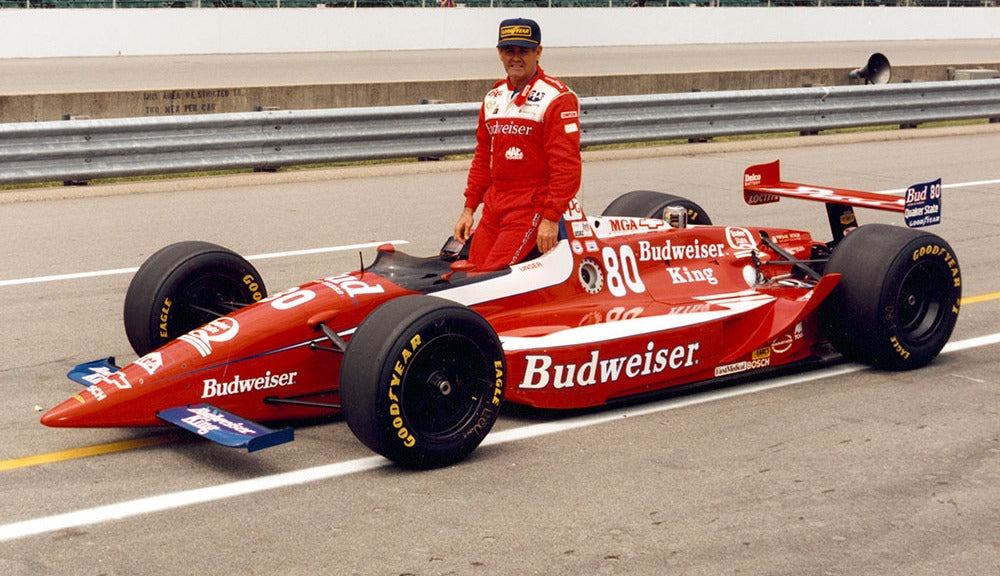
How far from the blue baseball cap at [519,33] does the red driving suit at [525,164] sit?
0.65 feet

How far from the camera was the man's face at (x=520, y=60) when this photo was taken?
6.61m

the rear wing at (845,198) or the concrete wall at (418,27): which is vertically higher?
the concrete wall at (418,27)

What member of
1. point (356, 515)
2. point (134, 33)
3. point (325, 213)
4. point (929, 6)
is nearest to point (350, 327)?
point (356, 515)

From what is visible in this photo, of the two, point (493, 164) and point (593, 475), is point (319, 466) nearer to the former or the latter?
point (593, 475)

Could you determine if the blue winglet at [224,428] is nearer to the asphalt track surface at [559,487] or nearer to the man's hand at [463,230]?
the asphalt track surface at [559,487]

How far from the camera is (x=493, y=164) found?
6.85m

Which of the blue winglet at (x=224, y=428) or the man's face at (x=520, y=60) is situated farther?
the man's face at (x=520, y=60)

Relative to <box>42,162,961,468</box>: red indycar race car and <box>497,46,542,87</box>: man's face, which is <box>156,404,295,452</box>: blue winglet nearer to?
<box>42,162,961,468</box>: red indycar race car

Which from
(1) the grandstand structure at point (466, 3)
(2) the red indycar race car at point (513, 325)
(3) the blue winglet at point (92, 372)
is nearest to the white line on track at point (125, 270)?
(2) the red indycar race car at point (513, 325)

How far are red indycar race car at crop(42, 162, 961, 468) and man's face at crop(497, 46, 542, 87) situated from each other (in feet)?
2.51

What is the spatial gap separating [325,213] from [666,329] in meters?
6.17

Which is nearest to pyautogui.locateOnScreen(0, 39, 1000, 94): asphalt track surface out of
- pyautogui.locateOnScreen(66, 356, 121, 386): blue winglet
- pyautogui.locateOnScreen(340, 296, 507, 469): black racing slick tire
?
pyautogui.locateOnScreen(66, 356, 121, 386): blue winglet

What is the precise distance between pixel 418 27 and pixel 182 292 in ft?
87.1

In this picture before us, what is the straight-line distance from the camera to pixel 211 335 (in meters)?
5.78
